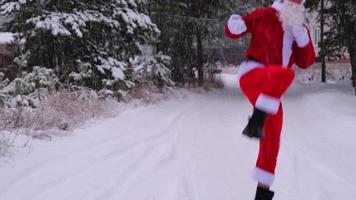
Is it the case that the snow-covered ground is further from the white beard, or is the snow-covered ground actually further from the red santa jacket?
the white beard

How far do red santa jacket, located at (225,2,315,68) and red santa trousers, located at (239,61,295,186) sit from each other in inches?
4.8

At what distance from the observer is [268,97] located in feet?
10.2

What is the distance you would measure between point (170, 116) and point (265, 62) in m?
5.50

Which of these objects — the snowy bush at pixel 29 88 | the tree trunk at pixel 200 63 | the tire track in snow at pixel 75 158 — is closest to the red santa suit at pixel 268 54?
the tire track in snow at pixel 75 158

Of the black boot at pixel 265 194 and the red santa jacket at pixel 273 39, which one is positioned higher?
the red santa jacket at pixel 273 39

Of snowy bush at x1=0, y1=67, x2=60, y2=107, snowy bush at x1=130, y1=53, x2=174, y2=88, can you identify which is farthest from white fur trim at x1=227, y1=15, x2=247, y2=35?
snowy bush at x1=130, y1=53, x2=174, y2=88

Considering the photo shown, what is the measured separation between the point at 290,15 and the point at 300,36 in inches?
6.9

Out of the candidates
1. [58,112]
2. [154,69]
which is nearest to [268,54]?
[58,112]

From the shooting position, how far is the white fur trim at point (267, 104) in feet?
10.2

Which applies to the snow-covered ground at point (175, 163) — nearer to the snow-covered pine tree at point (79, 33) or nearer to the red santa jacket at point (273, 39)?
the red santa jacket at point (273, 39)

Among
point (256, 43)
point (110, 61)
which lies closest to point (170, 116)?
point (110, 61)

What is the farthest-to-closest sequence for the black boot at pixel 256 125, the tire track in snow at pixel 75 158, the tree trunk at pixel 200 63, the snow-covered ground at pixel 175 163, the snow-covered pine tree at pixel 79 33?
the tree trunk at pixel 200 63
the snow-covered pine tree at pixel 79 33
the snow-covered ground at pixel 175 163
the tire track in snow at pixel 75 158
the black boot at pixel 256 125

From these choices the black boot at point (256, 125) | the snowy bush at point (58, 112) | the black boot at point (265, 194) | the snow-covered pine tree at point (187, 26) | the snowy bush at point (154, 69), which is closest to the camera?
the black boot at point (256, 125)

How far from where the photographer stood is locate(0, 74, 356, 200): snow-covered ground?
3879 millimetres
